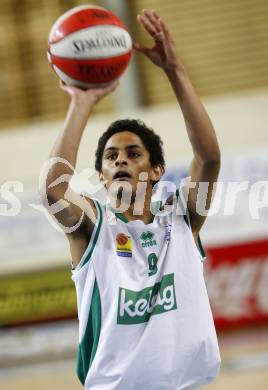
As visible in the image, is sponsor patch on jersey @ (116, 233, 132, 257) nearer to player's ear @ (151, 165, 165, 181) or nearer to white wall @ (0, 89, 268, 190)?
player's ear @ (151, 165, 165, 181)

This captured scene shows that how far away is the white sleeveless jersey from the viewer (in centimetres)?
306

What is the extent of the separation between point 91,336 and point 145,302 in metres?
0.26

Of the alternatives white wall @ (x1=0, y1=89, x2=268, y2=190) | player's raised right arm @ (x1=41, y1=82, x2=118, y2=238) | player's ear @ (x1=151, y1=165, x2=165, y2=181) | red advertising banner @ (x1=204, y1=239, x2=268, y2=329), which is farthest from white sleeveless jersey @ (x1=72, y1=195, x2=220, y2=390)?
white wall @ (x1=0, y1=89, x2=268, y2=190)

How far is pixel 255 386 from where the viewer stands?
→ 6.66m

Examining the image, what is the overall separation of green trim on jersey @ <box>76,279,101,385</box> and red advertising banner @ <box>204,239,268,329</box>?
6.33 meters

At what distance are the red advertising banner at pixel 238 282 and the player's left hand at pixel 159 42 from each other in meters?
6.49

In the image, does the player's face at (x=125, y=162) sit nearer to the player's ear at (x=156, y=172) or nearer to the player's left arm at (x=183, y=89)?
the player's ear at (x=156, y=172)

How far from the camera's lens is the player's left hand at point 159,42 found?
10.00ft

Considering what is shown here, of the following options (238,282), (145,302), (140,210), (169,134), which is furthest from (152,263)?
(169,134)

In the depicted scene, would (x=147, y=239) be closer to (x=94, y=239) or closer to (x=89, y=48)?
(x=94, y=239)

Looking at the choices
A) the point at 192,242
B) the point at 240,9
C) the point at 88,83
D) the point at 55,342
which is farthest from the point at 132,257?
the point at 240,9

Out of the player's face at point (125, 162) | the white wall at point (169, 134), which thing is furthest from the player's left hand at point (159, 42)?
the white wall at point (169, 134)

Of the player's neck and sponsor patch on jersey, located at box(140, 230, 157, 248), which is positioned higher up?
the player's neck

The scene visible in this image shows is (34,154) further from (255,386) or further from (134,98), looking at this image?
(255,386)
